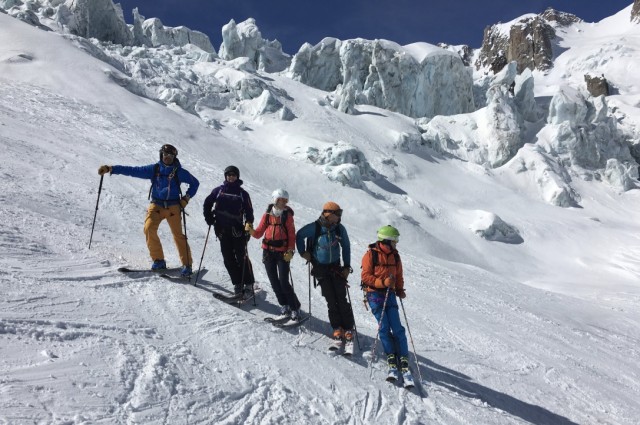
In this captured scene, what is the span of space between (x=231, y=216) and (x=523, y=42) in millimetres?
141856

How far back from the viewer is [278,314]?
7.10 meters

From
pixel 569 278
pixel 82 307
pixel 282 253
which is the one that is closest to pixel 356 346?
pixel 282 253

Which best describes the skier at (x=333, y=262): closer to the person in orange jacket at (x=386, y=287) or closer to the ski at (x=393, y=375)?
the person in orange jacket at (x=386, y=287)

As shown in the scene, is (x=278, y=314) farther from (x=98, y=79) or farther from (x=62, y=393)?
(x=98, y=79)

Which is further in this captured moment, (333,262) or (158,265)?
(158,265)

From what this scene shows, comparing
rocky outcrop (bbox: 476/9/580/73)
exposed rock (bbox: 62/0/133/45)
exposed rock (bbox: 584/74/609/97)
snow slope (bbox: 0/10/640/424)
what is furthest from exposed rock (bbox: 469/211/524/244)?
rocky outcrop (bbox: 476/9/580/73)

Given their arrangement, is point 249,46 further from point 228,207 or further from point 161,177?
point 228,207

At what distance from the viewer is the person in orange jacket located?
5.89 meters

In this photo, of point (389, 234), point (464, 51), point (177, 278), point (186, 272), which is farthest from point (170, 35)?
point (464, 51)

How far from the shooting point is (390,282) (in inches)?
230

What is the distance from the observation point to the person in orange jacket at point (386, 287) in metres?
5.89

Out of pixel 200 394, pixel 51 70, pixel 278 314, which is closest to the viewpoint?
pixel 200 394

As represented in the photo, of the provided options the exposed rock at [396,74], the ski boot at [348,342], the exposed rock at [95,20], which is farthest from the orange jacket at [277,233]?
the exposed rock at [95,20]

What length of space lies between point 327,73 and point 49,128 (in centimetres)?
4743
